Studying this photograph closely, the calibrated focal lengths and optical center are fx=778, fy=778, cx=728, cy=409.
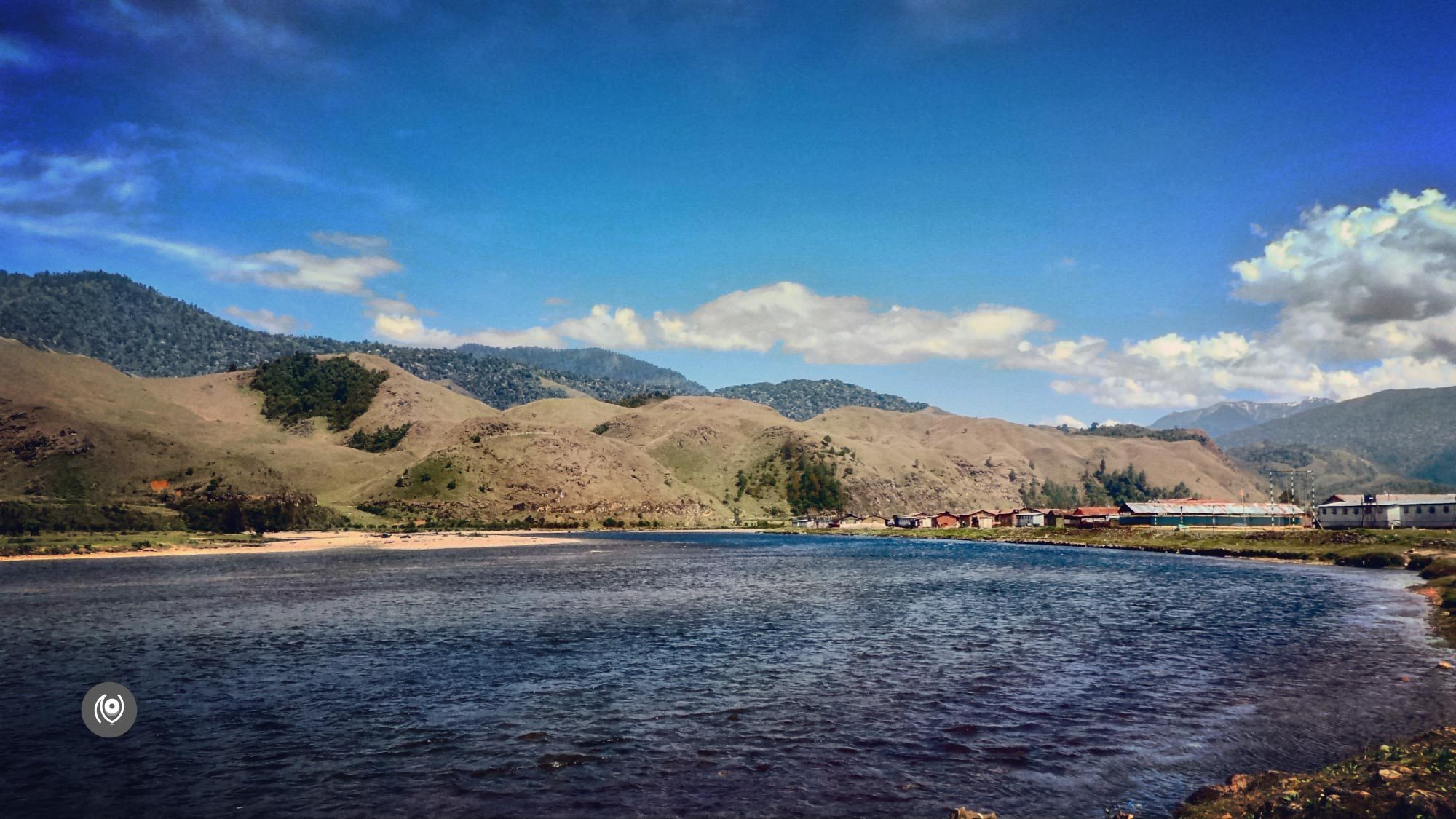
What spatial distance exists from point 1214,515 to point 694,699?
19513cm

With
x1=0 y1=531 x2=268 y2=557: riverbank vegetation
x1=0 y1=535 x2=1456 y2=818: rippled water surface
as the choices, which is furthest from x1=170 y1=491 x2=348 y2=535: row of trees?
x1=0 y1=535 x2=1456 y2=818: rippled water surface

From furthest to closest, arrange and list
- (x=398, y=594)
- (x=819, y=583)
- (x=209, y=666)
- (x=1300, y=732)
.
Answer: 1. (x=819, y=583)
2. (x=398, y=594)
3. (x=209, y=666)
4. (x=1300, y=732)

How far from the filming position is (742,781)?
19844 millimetres

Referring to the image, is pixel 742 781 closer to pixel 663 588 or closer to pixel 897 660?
pixel 897 660

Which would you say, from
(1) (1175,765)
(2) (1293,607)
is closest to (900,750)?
(1) (1175,765)

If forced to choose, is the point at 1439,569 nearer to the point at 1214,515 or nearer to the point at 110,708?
the point at 110,708

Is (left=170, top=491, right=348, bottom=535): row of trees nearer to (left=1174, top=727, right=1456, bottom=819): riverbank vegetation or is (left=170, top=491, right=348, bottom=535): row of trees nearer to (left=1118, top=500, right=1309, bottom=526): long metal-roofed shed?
(left=1174, top=727, right=1456, bottom=819): riverbank vegetation

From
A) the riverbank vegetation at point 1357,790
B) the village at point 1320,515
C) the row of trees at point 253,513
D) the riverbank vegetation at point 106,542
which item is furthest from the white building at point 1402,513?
the row of trees at point 253,513

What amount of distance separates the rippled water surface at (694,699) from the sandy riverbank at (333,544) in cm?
6198

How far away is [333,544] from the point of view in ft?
493

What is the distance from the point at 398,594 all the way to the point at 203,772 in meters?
48.9

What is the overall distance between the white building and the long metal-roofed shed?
35.0 metres

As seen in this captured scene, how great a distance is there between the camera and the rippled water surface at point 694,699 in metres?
19.4

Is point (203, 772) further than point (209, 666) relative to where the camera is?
No
